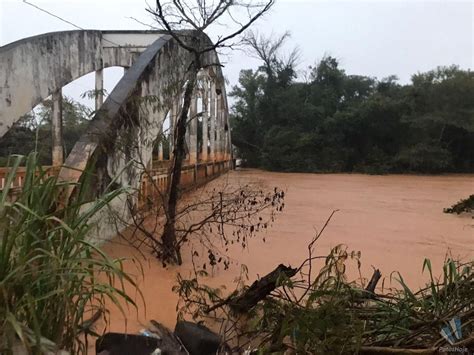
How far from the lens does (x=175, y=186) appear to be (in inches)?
201

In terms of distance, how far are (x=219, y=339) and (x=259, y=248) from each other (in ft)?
11.6

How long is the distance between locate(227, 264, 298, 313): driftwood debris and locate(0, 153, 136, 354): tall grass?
143cm

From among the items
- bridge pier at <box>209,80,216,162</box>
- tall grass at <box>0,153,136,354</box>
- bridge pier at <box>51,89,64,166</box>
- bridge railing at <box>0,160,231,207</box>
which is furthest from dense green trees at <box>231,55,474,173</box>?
tall grass at <box>0,153,136,354</box>

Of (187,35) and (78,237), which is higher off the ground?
(187,35)

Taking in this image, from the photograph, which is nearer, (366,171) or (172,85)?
(172,85)

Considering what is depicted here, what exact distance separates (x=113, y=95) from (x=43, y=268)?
184 inches

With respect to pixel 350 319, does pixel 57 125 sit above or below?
above

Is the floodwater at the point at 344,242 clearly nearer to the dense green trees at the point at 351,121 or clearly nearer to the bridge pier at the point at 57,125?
the bridge pier at the point at 57,125

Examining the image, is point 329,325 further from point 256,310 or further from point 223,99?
point 223,99

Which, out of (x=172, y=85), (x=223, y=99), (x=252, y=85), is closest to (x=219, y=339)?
(x=172, y=85)

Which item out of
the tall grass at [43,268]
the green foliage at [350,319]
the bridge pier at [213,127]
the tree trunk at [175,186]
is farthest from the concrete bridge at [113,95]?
the bridge pier at [213,127]

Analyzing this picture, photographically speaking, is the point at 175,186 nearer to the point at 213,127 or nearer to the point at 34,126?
the point at 34,126

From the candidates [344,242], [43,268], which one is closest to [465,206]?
[344,242]

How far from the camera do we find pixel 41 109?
32.2ft
